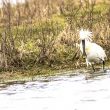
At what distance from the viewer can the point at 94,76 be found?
14633 mm

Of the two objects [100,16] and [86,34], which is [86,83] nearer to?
[86,34]

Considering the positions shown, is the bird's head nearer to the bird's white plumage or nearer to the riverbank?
the bird's white plumage

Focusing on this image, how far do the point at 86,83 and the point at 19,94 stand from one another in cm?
184

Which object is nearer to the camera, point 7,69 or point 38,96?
point 38,96

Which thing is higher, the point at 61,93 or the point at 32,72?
the point at 32,72

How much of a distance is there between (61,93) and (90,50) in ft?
Result: 14.2

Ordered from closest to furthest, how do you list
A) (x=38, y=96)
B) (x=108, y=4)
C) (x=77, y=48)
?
(x=38, y=96) → (x=77, y=48) → (x=108, y=4)

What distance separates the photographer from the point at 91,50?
1623cm

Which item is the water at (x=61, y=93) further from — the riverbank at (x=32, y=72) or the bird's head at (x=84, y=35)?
the bird's head at (x=84, y=35)

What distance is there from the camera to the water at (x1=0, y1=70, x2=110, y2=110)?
1060 cm

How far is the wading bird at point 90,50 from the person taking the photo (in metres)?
16.1

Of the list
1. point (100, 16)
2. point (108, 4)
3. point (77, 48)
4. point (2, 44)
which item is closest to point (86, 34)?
point (77, 48)

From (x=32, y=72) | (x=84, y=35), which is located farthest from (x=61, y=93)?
(x=84, y=35)

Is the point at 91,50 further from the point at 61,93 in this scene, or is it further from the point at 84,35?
the point at 61,93
